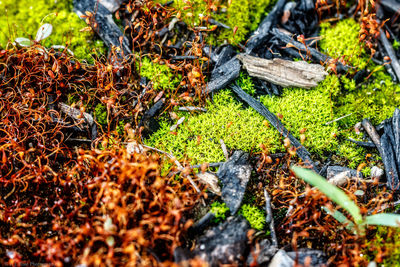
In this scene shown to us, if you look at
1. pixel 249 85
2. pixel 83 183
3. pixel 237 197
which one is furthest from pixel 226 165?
pixel 83 183

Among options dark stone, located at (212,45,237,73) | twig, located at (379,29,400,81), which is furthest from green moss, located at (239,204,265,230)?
twig, located at (379,29,400,81)

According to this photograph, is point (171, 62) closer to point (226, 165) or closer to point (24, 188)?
point (226, 165)

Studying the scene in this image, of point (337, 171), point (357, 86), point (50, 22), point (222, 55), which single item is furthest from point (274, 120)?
point (50, 22)

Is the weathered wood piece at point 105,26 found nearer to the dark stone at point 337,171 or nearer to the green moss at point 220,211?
the green moss at point 220,211

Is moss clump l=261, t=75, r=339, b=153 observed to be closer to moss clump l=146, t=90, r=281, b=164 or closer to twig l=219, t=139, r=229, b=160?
moss clump l=146, t=90, r=281, b=164

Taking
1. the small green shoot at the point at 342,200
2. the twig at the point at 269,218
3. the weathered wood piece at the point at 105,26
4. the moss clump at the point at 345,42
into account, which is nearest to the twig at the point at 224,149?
the twig at the point at 269,218

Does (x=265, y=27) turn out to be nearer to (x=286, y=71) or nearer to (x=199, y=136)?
(x=286, y=71)
